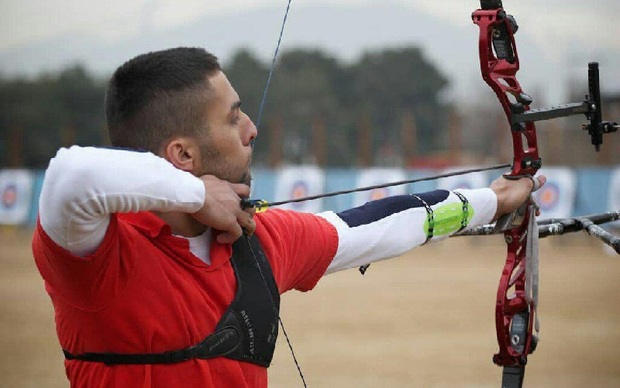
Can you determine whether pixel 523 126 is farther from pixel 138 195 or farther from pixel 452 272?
pixel 452 272

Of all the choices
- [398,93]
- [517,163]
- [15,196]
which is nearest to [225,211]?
A: [517,163]

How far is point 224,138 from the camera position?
1976 millimetres

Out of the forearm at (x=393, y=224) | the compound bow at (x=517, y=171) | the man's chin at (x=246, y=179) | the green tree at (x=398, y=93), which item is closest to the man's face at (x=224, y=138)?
the man's chin at (x=246, y=179)

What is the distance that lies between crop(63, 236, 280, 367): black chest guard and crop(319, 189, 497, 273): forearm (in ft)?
0.91

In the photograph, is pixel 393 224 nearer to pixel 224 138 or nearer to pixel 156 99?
pixel 224 138

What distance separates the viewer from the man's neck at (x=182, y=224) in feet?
6.31

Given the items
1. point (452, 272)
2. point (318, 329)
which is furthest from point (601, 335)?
point (452, 272)

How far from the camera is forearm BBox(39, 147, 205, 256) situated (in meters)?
1.60

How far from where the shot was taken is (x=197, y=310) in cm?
190

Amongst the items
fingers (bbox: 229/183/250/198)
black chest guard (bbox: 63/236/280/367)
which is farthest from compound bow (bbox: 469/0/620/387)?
fingers (bbox: 229/183/250/198)

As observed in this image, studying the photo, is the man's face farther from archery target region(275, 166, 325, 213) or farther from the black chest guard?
archery target region(275, 166, 325, 213)

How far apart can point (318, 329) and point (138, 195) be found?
229 inches

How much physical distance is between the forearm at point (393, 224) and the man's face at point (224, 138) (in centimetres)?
37

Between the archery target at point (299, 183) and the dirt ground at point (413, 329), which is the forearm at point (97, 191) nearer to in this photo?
the dirt ground at point (413, 329)
